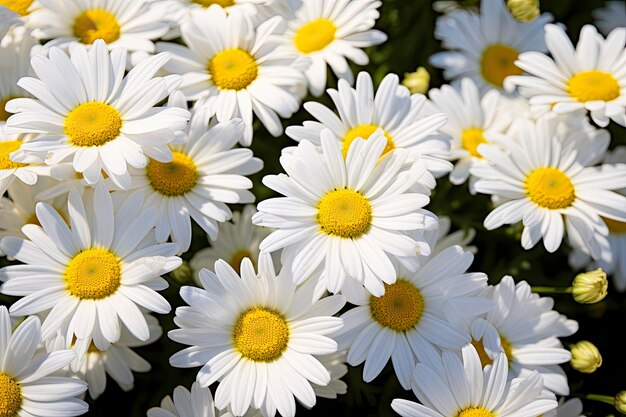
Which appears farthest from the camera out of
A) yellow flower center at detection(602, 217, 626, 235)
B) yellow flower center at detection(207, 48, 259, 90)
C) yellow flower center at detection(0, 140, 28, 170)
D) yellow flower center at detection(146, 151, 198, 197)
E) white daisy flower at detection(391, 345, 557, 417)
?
yellow flower center at detection(602, 217, 626, 235)

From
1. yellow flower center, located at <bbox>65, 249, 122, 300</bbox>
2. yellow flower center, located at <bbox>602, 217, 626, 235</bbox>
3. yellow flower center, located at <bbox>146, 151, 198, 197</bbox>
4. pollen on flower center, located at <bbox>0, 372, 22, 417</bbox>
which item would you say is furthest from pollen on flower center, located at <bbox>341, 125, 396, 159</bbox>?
pollen on flower center, located at <bbox>0, 372, 22, 417</bbox>

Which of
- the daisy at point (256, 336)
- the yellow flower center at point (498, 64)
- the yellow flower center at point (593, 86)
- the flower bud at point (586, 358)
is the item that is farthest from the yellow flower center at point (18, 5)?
the flower bud at point (586, 358)

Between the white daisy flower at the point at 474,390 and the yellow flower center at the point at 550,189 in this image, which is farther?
the yellow flower center at the point at 550,189

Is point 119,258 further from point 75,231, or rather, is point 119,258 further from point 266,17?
point 266,17

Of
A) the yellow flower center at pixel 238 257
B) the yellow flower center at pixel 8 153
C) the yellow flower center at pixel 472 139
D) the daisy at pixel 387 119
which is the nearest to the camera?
the yellow flower center at pixel 8 153

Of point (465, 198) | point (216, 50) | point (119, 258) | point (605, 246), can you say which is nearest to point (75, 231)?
point (119, 258)

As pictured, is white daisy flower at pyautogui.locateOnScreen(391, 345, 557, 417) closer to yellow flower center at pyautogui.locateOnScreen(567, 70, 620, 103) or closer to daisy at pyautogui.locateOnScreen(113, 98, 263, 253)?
daisy at pyautogui.locateOnScreen(113, 98, 263, 253)

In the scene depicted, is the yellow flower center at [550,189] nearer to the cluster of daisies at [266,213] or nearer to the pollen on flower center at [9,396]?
the cluster of daisies at [266,213]
